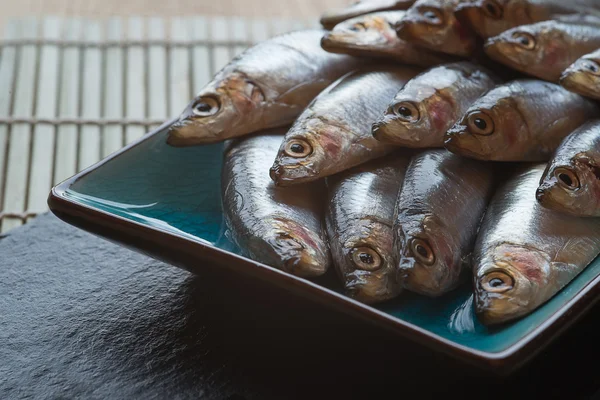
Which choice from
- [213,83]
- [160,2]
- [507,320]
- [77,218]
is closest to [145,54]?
→ [160,2]

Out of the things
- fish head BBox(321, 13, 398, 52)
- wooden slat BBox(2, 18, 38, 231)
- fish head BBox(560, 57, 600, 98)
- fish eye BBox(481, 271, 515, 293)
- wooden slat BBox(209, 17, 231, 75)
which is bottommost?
wooden slat BBox(2, 18, 38, 231)


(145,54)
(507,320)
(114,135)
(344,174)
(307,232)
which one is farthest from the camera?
(145,54)

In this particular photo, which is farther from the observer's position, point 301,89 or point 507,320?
point 301,89

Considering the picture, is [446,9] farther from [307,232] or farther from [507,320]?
[507,320]

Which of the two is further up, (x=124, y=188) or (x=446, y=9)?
(x=446, y=9)

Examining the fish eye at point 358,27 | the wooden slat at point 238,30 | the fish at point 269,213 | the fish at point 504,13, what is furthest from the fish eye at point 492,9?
the wooden slat at point 238,30

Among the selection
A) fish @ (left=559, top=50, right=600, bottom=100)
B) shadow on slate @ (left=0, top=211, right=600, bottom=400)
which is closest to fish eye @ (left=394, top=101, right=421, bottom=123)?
fish @ (left=559, top=50, right=600, bottom=100)

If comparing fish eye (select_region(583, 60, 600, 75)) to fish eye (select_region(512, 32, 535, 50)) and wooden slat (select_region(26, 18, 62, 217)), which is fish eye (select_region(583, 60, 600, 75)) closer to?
fish eye (select_region(512, 32, 535, 50))

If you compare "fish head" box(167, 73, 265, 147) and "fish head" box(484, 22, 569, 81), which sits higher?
"fish head" box(484, 22, 569, 81)
